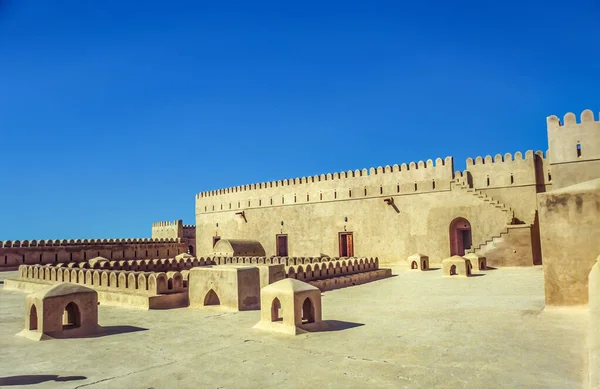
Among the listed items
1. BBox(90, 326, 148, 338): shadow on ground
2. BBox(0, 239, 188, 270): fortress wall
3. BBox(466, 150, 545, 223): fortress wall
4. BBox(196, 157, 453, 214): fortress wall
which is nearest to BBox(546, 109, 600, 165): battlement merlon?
BBox(466, 150, 545, 223): fortress wall

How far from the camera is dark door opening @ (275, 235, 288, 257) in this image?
2572 centimetres

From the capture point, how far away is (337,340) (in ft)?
19.8

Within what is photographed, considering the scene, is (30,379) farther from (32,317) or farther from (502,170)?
(502,170)

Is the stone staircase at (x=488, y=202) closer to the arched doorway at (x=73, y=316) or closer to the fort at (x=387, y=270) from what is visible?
the fort at (x=387, y=270)

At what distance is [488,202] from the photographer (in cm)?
1858

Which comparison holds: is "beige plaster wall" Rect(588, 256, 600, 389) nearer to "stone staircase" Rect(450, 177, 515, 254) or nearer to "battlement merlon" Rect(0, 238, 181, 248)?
"stone staircase" Rect(450, 177, 515, 254)

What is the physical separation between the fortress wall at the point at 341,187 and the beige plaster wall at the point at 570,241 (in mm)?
12138

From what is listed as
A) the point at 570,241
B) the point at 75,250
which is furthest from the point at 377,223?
the point at 75,250

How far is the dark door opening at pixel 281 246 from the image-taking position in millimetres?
25719

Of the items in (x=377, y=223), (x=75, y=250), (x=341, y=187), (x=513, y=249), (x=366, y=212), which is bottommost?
(x=513, y=249)

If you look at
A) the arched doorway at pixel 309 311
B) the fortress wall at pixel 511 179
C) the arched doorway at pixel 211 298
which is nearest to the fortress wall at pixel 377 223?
the fortress wall at pixel 511 179

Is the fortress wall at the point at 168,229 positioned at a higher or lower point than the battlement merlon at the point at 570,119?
lower

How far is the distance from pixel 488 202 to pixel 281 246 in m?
12.1

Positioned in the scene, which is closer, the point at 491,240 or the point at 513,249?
the point at 513,249
